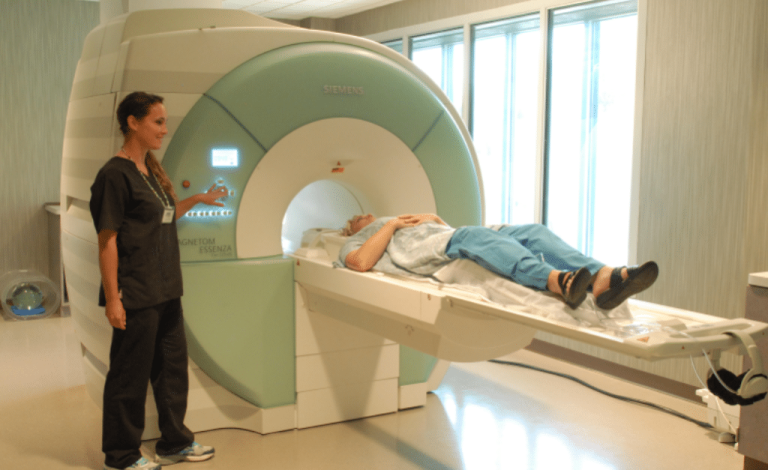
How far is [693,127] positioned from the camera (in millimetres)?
2914

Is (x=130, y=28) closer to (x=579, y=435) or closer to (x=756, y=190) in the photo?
(x=579, y=435)

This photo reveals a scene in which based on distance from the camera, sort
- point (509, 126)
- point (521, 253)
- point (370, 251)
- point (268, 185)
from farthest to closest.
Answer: point (509, 126), point (268, 185), point (370, 251), point (521, 253)

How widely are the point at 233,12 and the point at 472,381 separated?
1832mm

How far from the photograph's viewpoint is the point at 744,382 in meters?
1.40

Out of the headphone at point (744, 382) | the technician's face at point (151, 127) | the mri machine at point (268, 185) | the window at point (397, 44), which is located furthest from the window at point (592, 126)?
the technician's face at point (151, 127)

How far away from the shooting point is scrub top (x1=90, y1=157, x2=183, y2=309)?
1955mm

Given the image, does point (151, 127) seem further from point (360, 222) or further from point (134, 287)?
point (360, 222)

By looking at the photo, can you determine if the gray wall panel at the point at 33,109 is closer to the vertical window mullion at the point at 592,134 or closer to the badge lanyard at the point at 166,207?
the badge lanyard at the point at 166,207

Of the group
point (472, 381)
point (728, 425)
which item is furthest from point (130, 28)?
point (728, 425)

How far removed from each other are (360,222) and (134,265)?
2.88 ft

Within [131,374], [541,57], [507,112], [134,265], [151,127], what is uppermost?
[541,57]

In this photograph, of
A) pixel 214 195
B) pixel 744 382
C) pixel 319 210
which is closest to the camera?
pixel 744 382

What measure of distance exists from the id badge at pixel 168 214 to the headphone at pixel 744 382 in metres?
1.51

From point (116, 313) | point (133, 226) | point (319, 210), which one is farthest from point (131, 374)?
point (319, 210)
